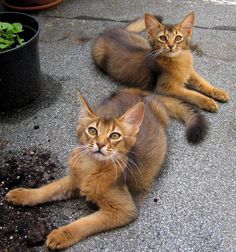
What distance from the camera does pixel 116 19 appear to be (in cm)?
424

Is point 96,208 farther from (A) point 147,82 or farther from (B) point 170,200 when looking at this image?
(A) point 147,82

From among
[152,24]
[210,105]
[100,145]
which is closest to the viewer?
[100,145]

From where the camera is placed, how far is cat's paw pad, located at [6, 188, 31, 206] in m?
2.23

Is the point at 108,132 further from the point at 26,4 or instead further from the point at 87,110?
the point at 26,4

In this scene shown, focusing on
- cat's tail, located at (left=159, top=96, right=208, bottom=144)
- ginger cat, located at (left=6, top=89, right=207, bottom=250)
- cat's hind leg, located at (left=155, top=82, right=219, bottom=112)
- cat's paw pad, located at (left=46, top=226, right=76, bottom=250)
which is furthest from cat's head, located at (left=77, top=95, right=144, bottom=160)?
cat's hind leg, located at (left=155, top=82, right=219, bottom=112)

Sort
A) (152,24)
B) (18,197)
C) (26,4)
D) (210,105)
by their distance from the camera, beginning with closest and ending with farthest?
(18,197) < (210,105) < (152,24) < (26,4)

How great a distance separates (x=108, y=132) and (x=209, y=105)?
1.22m

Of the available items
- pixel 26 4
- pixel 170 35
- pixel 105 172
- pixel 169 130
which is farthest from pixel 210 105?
pixel 26 4

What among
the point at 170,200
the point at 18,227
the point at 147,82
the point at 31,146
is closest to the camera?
the point at 18,227

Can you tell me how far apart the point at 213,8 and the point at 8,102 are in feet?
8.58

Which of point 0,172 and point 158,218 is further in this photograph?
point 0,172

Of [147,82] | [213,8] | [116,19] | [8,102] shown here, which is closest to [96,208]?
[8,102]

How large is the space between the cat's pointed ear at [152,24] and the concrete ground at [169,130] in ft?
1.72

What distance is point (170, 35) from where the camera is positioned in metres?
3.04
